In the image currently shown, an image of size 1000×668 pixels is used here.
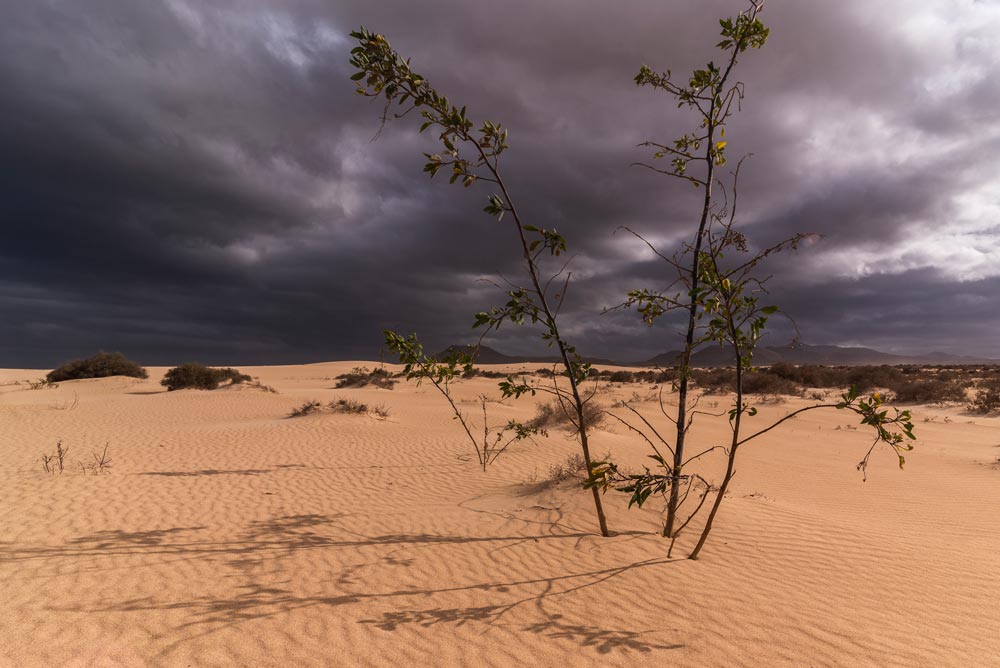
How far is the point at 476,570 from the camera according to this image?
503cm

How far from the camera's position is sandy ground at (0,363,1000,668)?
362 centimetres

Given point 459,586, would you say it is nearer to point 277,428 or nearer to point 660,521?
point 660,521

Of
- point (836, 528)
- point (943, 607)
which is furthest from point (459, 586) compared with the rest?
point (836, 528)

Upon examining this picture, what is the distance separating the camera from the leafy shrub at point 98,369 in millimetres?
32719

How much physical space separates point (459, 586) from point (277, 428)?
1270cm

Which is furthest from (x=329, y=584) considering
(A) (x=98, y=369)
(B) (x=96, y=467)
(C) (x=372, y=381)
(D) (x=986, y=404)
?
(A) (x=98, y=369)

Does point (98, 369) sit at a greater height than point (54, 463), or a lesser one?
greater

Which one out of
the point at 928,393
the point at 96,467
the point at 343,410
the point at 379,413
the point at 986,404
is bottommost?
the point at 96,467

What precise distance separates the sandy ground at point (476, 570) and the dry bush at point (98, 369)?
27489mm

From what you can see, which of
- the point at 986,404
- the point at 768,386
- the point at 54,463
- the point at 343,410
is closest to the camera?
the point at 54,463

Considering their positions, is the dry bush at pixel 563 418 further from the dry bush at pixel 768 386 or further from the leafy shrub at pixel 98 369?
the leafy shrub at pixel 98 369

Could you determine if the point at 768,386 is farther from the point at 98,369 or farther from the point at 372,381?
the point at 98,369

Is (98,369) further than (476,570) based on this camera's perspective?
Yes

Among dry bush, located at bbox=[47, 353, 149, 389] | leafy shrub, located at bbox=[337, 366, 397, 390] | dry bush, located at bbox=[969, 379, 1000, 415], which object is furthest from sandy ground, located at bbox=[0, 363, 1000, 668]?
dry bush, located at bbox=[47, 353, 149, 389]
